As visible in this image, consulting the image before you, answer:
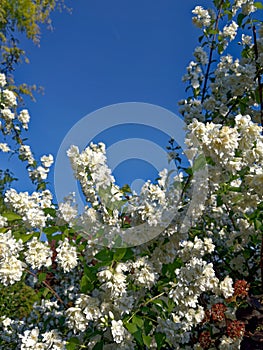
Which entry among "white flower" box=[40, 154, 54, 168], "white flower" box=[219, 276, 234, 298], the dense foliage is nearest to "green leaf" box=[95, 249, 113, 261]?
the dense foliage

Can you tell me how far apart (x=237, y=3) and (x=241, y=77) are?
0.88m

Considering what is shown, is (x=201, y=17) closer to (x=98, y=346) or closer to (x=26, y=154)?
(x=26, y=154)

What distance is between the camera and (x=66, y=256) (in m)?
2.74

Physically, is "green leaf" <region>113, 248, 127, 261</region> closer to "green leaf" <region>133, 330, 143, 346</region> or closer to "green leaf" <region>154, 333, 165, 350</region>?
"green leaf" <region>133, 330, 143, 346</region>

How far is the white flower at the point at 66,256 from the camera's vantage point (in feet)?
8.94

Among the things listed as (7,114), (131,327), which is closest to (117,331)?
(131,327)

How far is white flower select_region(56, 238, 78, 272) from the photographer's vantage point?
2.73m

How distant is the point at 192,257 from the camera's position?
274cm

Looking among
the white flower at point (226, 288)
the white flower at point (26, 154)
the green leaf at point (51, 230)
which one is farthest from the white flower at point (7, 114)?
the white flower at point (226, 288)

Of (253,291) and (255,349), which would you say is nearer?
(255,349)

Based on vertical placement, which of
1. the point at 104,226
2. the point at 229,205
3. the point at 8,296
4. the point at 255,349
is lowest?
the point at 255,349

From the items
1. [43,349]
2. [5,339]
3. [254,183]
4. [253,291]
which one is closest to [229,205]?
[253,291]

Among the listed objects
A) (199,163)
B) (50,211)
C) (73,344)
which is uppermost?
(50,211)

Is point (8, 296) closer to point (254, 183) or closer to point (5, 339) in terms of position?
point (5, 339)
